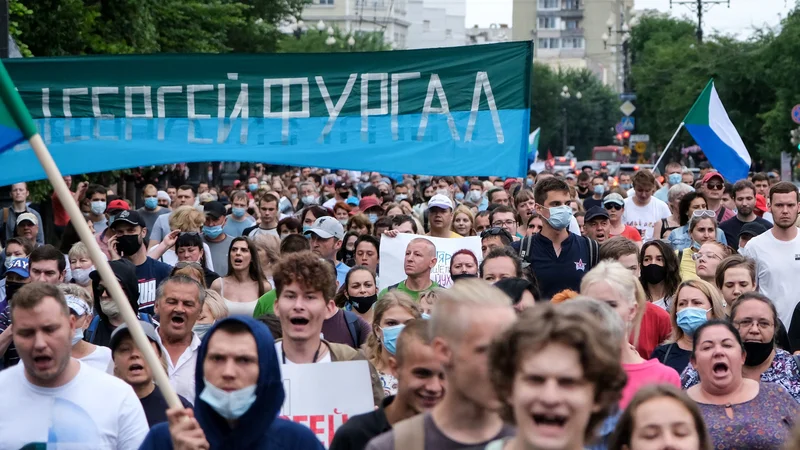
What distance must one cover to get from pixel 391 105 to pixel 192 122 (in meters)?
1.27

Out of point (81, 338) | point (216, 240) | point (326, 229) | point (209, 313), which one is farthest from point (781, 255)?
point (81, 338)

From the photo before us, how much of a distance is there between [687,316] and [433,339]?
12.7 ft

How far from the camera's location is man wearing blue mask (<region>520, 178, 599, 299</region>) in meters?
9.89

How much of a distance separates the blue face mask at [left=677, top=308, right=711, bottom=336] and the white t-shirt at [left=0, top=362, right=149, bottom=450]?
3.50 m

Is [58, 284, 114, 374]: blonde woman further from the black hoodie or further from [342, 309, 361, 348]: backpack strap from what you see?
[342, 309, 361, 348]: backpack strap

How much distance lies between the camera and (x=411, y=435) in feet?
13.5

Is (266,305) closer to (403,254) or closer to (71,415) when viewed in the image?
(403,254)

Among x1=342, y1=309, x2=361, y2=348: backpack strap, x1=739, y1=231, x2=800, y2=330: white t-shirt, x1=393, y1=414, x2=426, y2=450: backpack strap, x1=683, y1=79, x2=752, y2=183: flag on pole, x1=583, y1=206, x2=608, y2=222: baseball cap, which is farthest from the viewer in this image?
x1=683, y1=79, x2=752, y2=183: flag on pole

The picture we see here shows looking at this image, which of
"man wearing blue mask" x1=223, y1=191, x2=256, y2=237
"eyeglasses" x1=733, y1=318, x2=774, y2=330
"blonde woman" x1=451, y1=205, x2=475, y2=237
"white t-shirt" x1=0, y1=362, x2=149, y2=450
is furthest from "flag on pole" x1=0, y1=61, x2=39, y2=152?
"man wearing blue mask" x1=223, y1=191, x2=256, y2=237

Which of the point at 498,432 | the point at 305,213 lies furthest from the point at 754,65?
the point at 498,432

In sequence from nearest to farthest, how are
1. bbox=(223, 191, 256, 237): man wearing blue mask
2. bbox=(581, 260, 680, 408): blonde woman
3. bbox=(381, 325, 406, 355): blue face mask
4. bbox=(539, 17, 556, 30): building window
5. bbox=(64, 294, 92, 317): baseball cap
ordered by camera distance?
bbox=(581, 260, 680, 408): blonde woman → bbox=(381, 325, 406, 355): blue face mask → bbox=(64, 294, 92, 317): baseball cap → bbox=(223, 191, 256, 237): man wearing blue mask → bbox=(539, 17, 556, 30): building window

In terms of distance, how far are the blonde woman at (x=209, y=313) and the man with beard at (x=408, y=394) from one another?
3507 millimetres

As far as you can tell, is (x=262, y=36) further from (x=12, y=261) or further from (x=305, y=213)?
(x=12, y=261)

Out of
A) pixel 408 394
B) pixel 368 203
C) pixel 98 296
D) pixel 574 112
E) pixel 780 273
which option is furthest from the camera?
pixel 574 112
